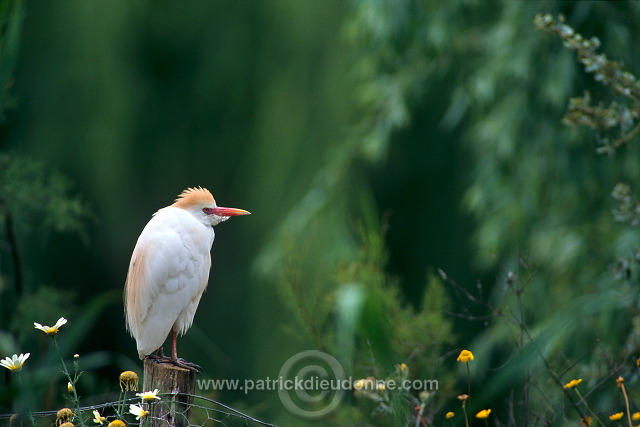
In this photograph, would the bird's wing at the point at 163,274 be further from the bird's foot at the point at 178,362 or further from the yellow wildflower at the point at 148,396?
the yellow wildflower at the point at 148,396

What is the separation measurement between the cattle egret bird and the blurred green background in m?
1.10

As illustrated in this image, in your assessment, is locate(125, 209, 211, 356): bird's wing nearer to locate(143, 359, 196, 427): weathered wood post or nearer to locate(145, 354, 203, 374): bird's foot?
locate(145, 354, 203, 374): bird's foot

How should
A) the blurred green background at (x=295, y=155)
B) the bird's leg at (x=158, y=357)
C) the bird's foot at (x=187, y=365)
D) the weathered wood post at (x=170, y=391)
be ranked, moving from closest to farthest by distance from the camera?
the weathered wood post at (x=170, y=391) → the bird's foot at (x=187, y=365) → the bird's leg at (x=158, y=357) → the blurred green background at (x=295, y=155)

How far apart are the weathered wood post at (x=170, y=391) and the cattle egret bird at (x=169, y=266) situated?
18cm

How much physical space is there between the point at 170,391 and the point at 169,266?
13.5 inches

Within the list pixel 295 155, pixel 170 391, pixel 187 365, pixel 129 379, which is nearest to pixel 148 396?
pixel 129 379

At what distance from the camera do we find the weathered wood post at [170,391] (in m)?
1.36

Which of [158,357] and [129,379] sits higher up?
[129,379]

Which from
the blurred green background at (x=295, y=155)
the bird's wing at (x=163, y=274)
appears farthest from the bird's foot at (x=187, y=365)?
the blurred green background at (x=295, y=155)

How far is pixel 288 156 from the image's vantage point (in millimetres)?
3906

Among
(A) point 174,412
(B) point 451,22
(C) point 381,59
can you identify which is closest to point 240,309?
(C) point 381,59

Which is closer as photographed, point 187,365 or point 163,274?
point 187,365

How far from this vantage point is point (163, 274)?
5.50 feet

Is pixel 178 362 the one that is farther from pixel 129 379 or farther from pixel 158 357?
pixel 129 379
